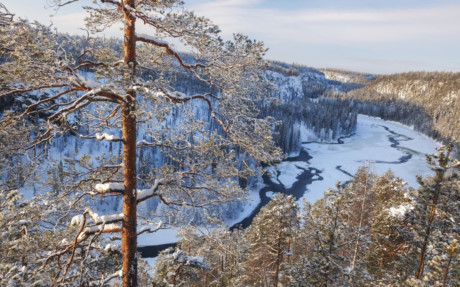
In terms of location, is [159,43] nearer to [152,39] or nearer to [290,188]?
[152,39]

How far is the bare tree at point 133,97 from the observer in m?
3.78

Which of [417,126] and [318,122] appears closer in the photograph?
[318,122]

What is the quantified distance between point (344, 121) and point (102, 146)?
309 ft

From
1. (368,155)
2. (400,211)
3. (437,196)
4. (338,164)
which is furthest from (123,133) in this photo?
(368,155)

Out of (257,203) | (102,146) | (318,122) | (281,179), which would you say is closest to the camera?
(257,203)

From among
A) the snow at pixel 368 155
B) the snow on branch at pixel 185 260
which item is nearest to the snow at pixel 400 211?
the snow on branch at pixel 185 260

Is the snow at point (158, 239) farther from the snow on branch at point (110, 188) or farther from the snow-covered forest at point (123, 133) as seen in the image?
the snow on branch at point (110, 188)

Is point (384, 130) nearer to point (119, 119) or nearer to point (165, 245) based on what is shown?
point (165, 245)

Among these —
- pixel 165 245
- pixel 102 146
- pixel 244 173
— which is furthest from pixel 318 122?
pixel 244 173

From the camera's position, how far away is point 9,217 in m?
5.79

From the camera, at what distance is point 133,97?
154 inches

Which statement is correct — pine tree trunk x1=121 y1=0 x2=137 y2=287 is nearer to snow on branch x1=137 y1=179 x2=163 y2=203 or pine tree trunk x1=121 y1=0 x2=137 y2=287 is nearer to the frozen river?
snow on branch x1=137 y1=179 x2=163 y2=203

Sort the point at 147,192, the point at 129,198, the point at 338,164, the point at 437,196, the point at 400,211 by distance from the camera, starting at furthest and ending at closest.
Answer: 1. the point at 338,164
2. the point at 400,211
3. the point at 437,196
4. the point at 147,192
5. the point at 129,198

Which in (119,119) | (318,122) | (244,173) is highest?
(119,119)
